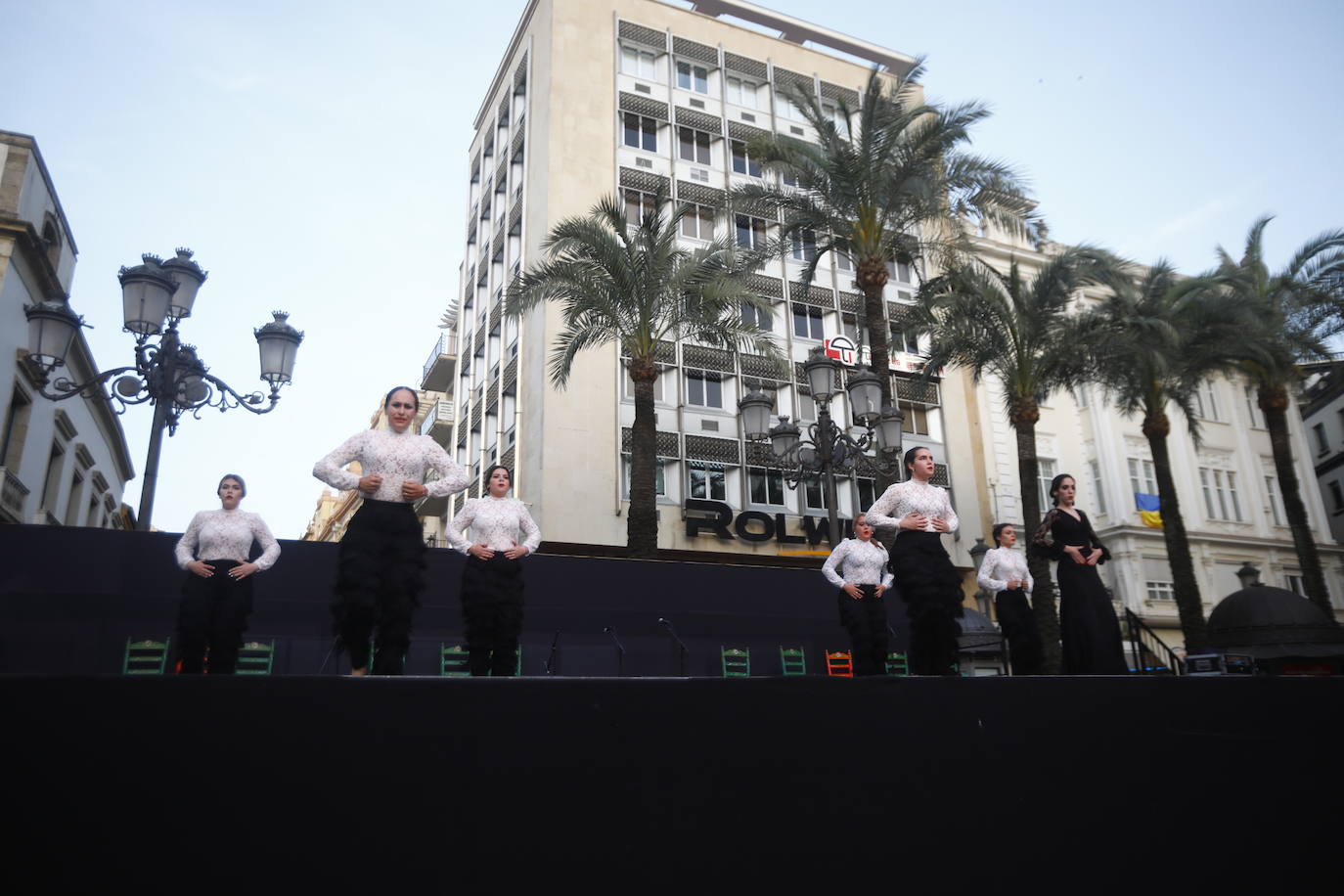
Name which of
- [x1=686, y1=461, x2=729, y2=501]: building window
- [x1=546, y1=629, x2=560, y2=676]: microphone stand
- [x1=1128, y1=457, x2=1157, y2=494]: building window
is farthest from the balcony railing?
[x1=1128, y1=457, x2=1157, y2=494]: building window

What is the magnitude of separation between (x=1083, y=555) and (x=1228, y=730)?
3.67 m

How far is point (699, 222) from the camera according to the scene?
3256 centimetres

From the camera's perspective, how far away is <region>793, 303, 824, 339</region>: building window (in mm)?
32750

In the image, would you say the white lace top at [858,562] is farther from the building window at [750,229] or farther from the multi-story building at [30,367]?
the building window at [750,229]

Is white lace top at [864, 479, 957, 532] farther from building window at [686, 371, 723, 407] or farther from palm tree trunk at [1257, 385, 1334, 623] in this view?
building window at [686, 371, 723, 407]

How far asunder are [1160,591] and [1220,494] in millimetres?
6799

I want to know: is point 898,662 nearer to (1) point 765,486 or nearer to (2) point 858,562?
(2) point 858,562

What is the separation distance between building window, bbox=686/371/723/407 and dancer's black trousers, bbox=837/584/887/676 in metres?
21.4

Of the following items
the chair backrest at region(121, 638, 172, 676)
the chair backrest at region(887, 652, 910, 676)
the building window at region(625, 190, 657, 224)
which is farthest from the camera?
the building window at region(625, 190, 657, 224)

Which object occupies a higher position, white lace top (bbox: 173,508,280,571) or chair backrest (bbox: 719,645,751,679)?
white lace top (bbox: 173,508,280,571)

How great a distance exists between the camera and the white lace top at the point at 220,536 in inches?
289

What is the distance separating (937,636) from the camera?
6.70 m

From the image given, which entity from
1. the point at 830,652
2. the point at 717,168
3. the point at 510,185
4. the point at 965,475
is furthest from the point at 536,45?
the point at 830,652

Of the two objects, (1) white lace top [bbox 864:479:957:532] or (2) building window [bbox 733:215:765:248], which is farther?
(2) building window [bbox 733:215:765:248]
